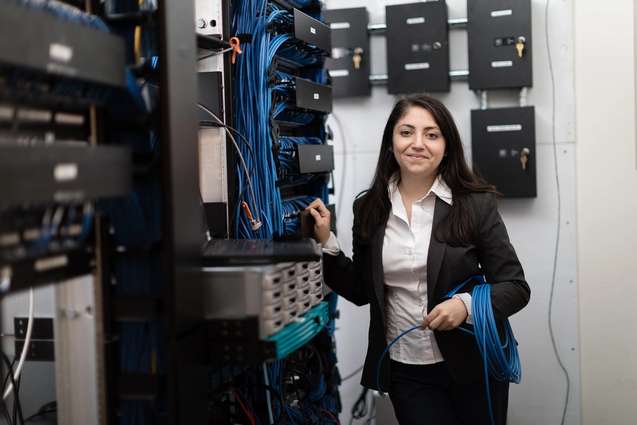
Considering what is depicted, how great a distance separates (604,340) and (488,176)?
93 centimetres

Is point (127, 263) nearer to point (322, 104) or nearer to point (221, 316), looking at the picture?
point (221, 316)

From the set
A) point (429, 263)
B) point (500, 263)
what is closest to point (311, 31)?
point (429, 263)

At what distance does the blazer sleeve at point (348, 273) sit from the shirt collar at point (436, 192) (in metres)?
0.15

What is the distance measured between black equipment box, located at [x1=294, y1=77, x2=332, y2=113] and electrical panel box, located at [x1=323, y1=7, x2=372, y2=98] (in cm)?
79

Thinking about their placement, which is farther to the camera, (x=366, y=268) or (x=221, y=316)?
(x=366, y=268)

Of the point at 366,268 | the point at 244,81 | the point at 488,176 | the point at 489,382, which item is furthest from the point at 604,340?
the point at 244,81

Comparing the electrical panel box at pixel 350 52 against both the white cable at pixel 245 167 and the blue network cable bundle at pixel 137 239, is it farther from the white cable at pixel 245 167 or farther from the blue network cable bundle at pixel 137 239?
the blue network cable bundle at pixel 137 239

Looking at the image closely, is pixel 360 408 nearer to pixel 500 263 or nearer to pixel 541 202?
pixel 541 202

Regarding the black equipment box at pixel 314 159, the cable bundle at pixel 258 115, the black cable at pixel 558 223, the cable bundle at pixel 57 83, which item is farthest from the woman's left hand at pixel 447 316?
the black cable at pixel 558 223

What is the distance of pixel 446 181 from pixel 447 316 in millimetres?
500

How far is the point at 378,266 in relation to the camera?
7.61 ft

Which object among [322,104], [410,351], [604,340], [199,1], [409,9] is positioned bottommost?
[604,340]

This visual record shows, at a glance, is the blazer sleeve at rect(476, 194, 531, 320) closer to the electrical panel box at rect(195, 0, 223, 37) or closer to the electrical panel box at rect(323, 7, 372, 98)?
the electrical panel box at rect(195, 0, 223, 37)

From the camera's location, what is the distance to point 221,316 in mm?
1587
